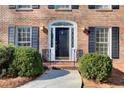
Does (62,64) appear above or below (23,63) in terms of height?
below

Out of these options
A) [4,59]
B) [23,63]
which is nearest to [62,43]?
[23,63]

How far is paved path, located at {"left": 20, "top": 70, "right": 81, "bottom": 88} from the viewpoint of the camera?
15070 mm

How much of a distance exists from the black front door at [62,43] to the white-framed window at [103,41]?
5.55 ft

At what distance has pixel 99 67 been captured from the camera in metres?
16.4

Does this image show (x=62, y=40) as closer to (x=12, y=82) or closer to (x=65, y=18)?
(x=65, y=18)

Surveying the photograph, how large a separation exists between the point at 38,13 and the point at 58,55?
103 inches

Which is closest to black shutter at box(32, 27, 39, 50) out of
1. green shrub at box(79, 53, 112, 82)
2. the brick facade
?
the brick facade

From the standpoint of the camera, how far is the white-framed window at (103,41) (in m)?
22.2

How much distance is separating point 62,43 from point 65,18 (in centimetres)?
146

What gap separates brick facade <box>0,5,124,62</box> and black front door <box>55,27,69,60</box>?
27.7 inches

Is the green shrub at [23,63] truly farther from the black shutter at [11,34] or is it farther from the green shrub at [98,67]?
the black shutter at [11,34]

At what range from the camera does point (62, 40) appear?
2236 cm

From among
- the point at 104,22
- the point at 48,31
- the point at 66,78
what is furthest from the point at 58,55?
the point at 66,78

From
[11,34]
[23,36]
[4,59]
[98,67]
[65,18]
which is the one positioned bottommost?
[98,67]
